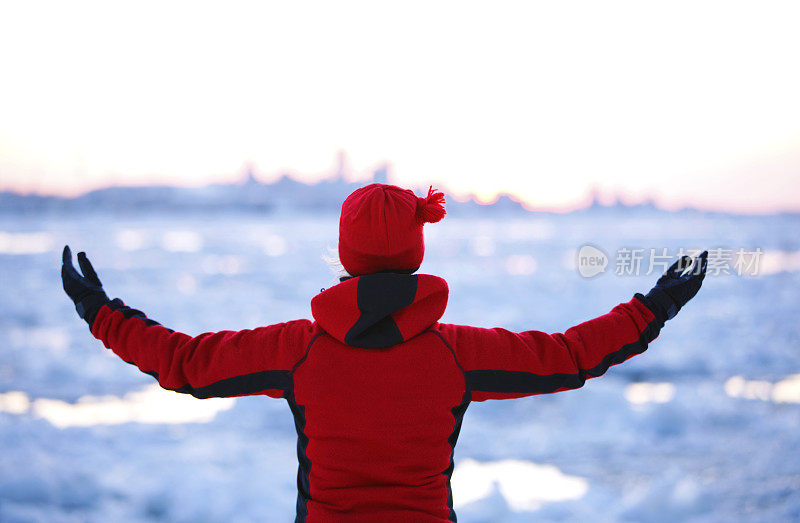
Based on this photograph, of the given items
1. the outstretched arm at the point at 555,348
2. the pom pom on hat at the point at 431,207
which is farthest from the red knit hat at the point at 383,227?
the outstretched arm at the point at 555,348

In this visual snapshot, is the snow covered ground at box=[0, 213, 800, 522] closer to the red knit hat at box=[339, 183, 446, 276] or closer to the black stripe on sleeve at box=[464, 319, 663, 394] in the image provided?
the red knit hat at box=[339, 183, 446, 276]

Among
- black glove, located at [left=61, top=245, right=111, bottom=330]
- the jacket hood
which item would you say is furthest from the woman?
→ black glove, located at [left=61, top=245, right=111, bottom=330]

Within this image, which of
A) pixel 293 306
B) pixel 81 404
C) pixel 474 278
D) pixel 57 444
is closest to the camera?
pixel 57 444

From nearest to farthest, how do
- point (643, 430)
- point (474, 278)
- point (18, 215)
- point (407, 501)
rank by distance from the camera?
point (407, 501)
point (643, 430)
point (474, 278)
point (18, 215)

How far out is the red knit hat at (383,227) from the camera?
102cm

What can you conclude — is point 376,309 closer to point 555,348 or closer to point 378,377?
point 378,377

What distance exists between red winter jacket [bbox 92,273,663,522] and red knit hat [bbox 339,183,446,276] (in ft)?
0.22

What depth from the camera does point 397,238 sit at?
1.02 m

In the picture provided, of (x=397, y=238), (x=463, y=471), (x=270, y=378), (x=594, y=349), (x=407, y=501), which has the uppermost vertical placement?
(x=397, y=238)

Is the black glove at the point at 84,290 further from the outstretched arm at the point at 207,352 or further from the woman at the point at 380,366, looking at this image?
the woman at the point at 380,366

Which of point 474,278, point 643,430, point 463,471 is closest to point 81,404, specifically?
point 463,471

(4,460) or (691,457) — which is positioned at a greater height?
(691,457)

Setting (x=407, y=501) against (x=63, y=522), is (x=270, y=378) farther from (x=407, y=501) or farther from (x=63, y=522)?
(x=63, y=522)

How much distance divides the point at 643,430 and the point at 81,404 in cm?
313
